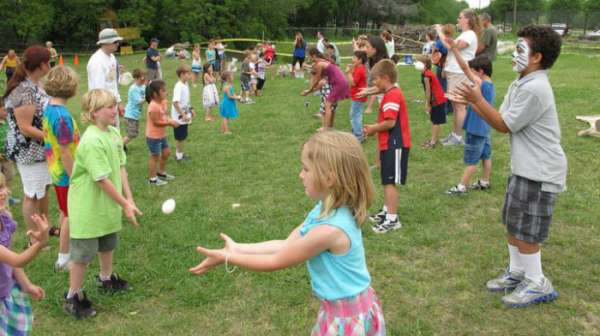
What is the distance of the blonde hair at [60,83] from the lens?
4.02m

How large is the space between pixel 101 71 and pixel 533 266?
608cm

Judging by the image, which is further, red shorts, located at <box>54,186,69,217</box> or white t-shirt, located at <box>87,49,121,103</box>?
white t-shirt, located at <box>87,49,121,103</box>

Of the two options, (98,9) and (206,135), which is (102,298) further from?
(98,9)

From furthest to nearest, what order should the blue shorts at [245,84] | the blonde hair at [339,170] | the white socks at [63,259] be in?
the blue shorts at [245,84]
the white socks at [63,259]
the blonde hair at [339,170]

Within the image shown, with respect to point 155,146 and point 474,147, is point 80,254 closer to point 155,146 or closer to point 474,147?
point 155,146

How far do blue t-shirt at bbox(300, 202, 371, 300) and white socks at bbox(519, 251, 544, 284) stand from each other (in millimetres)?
2127

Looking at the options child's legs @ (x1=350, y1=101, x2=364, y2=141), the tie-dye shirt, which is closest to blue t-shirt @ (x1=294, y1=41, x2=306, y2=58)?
child's legs @ (x1=350, y1=101, x2=364, y2=141)

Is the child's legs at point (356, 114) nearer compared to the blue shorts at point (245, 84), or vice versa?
the child's legs at point (356, 114)

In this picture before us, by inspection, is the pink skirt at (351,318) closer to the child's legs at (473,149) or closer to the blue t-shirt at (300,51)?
the child's legs at (473,149)

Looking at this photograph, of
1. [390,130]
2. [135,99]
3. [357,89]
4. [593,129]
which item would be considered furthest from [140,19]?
[390,130]

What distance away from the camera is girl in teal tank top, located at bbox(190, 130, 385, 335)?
7.00 ft

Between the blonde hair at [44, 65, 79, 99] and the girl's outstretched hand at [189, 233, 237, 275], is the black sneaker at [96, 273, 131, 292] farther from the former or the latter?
the girl's outstretched hand at [189, 233, 237, 275]

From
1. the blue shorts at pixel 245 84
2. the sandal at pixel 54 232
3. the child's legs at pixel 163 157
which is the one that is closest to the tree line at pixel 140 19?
the blue shorts at pixel 245 84

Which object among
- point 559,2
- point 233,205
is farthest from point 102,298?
point 559,2
